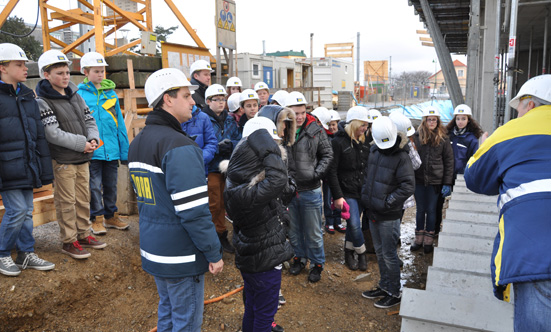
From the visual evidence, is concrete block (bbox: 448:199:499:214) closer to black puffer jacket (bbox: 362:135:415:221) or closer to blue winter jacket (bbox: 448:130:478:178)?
blue winter jacket (bbox: 448:130:478:178)

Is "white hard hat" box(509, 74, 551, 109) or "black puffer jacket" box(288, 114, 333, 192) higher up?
"white hard hat" box(509, 74, 551, 109)

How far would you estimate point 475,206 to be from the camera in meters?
4.95

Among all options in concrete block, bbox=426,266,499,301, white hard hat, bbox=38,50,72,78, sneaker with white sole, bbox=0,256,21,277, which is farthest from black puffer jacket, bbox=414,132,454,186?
sneaker with white sole, bbox=0,256,21,277

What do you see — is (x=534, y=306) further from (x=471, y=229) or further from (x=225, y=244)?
(x=225, y=244)

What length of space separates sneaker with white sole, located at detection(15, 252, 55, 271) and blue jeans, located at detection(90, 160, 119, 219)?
3.21 feet

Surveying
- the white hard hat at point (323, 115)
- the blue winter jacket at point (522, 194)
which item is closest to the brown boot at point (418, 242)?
the white hard hat at point (323, 115)

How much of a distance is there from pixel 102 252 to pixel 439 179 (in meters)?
4.46

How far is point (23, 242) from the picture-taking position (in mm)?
4000

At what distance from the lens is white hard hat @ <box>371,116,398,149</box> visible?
4012mm

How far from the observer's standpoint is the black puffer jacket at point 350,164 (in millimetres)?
5195

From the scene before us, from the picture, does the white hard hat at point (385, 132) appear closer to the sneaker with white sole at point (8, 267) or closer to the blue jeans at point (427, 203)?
the blue jeans at point (427, 203)

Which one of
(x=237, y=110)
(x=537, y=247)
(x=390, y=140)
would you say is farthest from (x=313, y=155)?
(x=537, y=247)

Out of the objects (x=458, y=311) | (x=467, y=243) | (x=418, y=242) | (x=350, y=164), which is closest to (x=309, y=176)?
(x=350, y=164)

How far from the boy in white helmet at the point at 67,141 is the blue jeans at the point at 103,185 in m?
0.27
